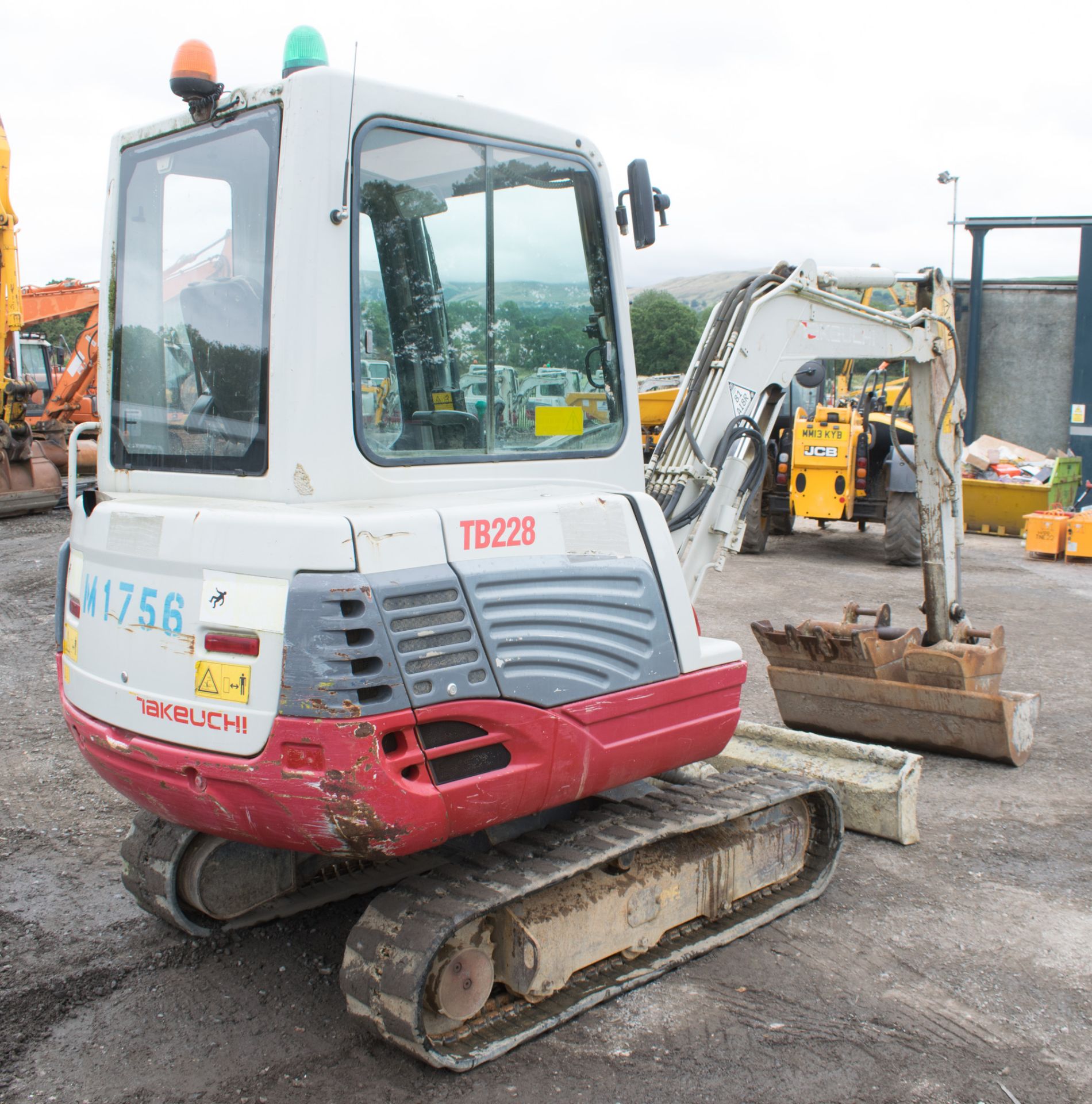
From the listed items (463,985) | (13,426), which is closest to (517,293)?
(463,985)

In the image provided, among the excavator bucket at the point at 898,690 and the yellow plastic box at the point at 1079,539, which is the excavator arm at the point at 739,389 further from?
the yellow plastic box at the point at 1079,539

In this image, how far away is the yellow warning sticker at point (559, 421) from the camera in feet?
11.2

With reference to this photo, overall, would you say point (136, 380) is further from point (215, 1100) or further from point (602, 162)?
point (215, 1100)

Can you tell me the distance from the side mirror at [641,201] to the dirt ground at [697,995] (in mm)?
2454

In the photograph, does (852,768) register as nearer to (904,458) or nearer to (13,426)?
(904,458)

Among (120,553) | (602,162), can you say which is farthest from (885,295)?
(120,553)

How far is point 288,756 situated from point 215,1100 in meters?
1.04

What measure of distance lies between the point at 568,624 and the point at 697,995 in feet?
4.31

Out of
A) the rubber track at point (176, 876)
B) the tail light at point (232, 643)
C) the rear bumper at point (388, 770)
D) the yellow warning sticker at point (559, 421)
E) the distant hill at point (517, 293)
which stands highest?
the distant hill at point (517, 293)

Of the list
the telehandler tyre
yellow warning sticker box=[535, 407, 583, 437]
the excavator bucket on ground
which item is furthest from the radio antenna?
the excavator bucket on ground

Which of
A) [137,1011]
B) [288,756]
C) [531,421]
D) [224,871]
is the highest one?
[531,421]

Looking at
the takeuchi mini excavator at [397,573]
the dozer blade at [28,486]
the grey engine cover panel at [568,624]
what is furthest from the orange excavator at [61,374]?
the grey engine cover panel at [568,624]

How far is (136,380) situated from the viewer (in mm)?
3449

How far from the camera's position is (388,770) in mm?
2785
